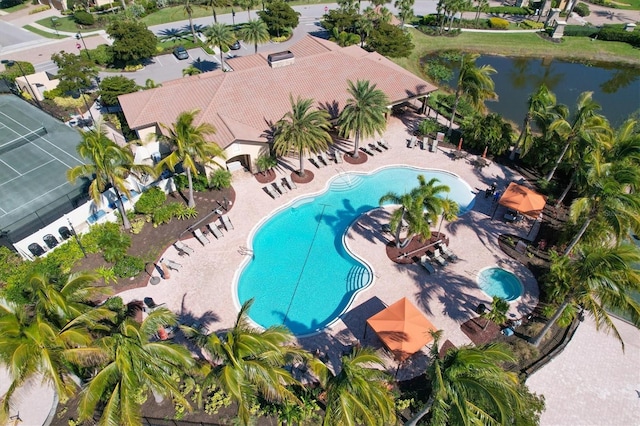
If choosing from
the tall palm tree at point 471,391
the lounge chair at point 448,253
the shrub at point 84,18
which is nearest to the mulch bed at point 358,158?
the lounge chair at point 448,253

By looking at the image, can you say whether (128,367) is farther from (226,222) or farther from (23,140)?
(23,140)

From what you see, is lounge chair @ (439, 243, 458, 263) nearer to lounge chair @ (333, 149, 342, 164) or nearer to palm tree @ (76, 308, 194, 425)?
lounge chair @ (333, 149, 342, 164)

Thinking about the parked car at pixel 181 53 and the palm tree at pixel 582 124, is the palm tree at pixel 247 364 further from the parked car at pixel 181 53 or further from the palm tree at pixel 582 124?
the parked car at pixel 181 53

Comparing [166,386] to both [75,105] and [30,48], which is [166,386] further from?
[30,48]

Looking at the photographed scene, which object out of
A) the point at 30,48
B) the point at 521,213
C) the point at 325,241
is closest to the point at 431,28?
the point at 521,213

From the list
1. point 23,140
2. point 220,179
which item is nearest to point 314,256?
point 220,179

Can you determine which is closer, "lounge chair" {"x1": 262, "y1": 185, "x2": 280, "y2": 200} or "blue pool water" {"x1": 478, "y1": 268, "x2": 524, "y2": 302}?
"blue pool water" {"x1": 478, "y1": 268, "x2": 524, "y2": 302}

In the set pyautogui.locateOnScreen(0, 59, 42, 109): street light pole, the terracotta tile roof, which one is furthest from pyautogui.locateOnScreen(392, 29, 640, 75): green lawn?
pyautogui.locateOnScreen(0, 59, 42, 109): street light pole
